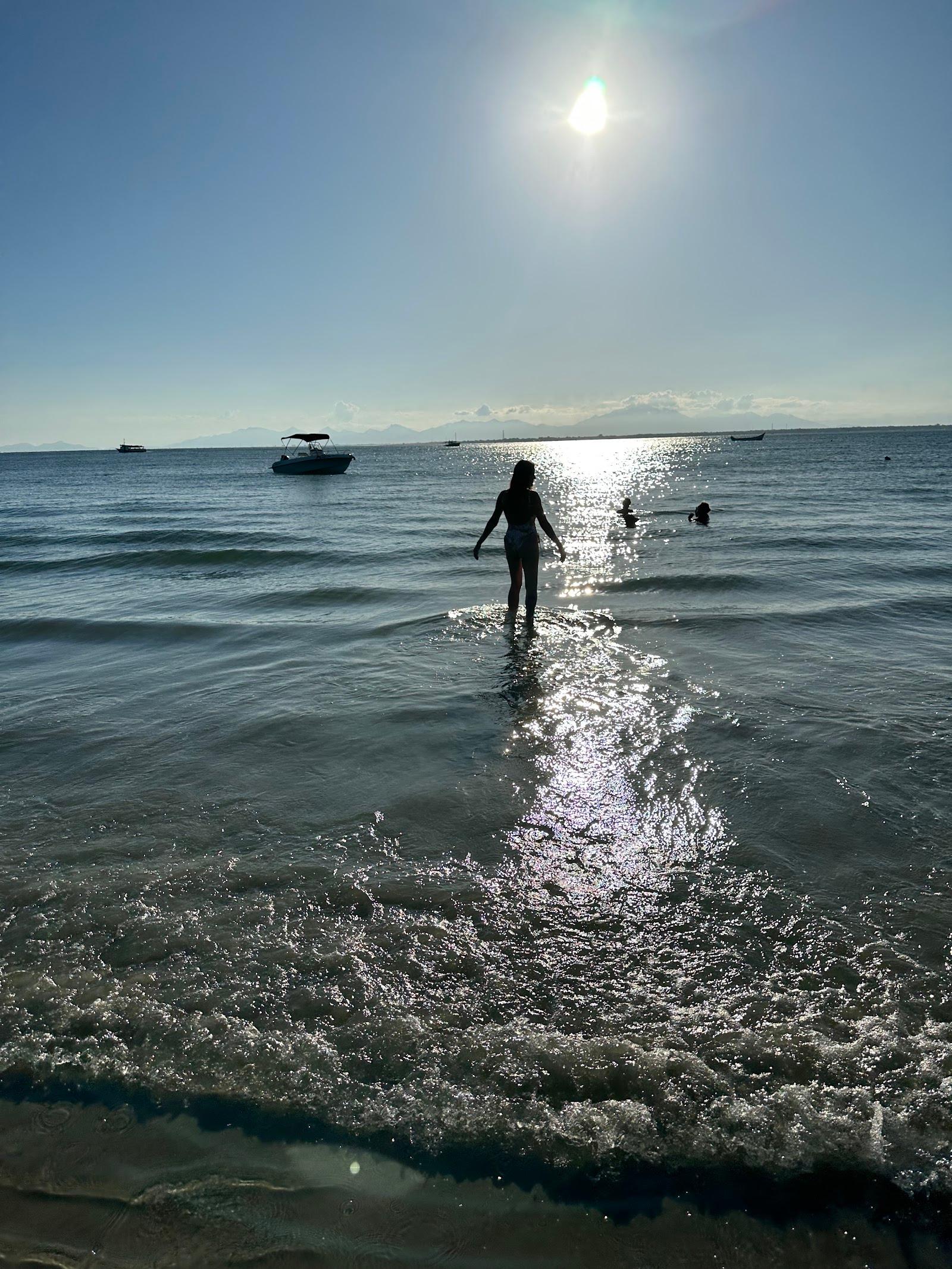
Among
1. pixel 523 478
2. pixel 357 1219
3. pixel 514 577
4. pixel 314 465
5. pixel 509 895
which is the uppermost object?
pixel 314 465

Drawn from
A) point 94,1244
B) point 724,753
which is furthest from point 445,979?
point 724,753

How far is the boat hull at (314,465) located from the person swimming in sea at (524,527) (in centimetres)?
5451

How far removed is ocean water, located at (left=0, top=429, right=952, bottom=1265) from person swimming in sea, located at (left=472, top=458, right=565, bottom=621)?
2.43ft

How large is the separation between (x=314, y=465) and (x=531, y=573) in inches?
2237

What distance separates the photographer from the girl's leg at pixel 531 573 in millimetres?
9445

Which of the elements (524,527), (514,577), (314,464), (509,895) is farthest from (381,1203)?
(314,464)

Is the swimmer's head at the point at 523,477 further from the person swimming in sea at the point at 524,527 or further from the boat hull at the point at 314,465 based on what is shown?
the boat hull at the point at 314,465

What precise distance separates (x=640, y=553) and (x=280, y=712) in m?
13.0

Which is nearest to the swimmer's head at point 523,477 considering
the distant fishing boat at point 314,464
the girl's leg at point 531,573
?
the girl's leg at point 531,573

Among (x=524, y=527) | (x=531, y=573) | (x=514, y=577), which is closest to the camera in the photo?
(x=524, y=527)

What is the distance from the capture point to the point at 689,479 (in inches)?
2121

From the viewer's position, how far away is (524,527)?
9273 millimetres

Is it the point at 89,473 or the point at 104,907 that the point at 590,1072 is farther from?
the point at 89,473

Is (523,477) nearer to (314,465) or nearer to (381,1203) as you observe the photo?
(381,1203)
